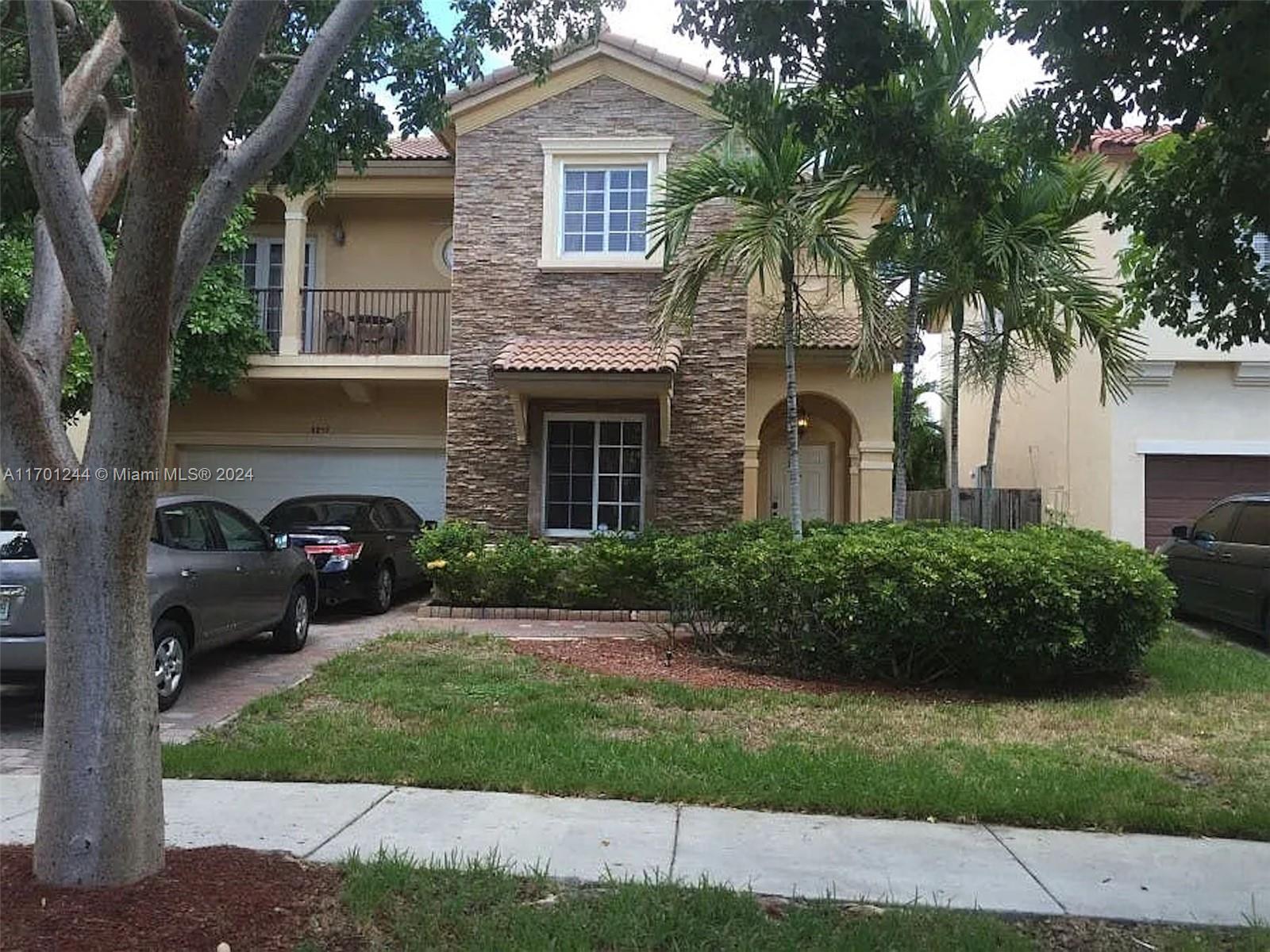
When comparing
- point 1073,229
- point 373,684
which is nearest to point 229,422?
point 373,684

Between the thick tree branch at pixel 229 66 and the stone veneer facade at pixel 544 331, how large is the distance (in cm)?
1009

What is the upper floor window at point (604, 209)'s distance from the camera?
13836 millimetres

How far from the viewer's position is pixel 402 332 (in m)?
15.8

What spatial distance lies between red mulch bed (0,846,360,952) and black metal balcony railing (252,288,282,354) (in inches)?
499

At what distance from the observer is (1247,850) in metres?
4.81

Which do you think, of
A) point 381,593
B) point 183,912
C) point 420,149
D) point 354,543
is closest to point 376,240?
point 420,149

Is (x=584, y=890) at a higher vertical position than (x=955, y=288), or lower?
lower

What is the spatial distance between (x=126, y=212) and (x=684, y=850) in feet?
11.3

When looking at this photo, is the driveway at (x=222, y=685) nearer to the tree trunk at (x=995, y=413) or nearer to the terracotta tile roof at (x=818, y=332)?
the terracotta tile roof at (x=818, y=332)

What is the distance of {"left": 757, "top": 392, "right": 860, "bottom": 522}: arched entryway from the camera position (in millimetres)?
16594

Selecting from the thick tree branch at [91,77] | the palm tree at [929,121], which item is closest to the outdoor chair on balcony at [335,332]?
the thick tree branch at [91,77]

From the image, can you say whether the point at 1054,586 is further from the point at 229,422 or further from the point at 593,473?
the point at 229,422

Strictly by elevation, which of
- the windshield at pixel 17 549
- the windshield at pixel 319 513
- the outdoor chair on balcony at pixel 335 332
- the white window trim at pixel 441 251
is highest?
the white window trim at pixel 441 251

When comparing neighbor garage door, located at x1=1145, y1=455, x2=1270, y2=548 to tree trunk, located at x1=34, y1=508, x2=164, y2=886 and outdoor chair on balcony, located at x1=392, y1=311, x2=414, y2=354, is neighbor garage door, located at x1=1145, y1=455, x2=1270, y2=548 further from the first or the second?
tree trunk, located at x1=34, y1=508, x2=164, y2=886
